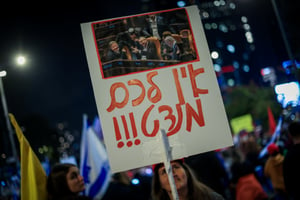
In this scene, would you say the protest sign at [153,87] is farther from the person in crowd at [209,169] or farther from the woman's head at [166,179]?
the person in crowd at [209,169]

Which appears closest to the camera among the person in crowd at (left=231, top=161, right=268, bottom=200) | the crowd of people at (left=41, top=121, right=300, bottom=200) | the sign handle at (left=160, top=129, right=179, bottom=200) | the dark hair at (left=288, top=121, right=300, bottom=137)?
the sign handle at (left=160, top=129, right=179, bottom=200)

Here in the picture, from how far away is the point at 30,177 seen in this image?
427 cm

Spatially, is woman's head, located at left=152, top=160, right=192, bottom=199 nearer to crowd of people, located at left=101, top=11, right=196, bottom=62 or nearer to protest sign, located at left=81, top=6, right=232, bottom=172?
protest sign, located at left=81, top=6, right=232, bottom=172

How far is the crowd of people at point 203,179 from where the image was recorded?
362cm

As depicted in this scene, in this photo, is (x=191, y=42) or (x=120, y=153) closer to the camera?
(x=120, y=153)

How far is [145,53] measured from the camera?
368 cm

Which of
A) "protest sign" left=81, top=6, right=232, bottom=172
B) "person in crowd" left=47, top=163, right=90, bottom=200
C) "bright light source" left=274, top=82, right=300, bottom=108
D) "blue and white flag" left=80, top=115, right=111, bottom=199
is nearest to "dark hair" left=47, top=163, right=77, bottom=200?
→ "person in crowd" left=47, top=163, right=90, bottom=200

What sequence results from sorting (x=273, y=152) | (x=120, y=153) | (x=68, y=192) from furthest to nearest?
(x=273, y=152) < (x=68, y=192) < (x=120, y=153)

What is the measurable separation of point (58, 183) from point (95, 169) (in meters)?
3.63

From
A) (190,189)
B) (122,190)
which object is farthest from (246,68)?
(190,189)

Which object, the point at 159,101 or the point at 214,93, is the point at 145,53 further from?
the point at 214,93

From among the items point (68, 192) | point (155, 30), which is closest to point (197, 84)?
point (155, 30)

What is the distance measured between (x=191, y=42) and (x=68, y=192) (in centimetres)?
199

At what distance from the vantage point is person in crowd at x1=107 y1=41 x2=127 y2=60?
3.64m
